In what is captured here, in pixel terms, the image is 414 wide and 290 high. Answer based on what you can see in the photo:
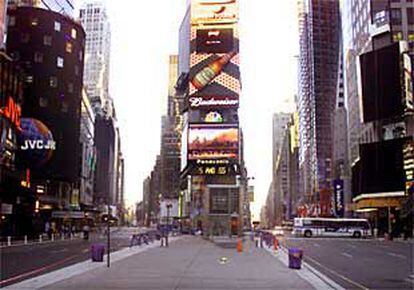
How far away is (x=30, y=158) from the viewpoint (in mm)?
81500

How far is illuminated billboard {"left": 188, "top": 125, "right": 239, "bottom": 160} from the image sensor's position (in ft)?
457

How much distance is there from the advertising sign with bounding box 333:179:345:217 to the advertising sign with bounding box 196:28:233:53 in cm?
4304

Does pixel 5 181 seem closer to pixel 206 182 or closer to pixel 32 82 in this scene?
pixel 32 82

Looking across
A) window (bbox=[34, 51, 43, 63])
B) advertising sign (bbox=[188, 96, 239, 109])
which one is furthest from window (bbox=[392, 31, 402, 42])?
window (bbox=[34, 51, 43, 63])

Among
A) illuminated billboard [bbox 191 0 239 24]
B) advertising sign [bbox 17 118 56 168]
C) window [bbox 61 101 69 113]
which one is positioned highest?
illuminated billboard [bbox 191 0 239 24]

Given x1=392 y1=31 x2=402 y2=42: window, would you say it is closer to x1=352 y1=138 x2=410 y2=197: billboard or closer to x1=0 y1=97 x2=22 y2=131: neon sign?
x1=352 y1=138 x2=410 y2=197: billboard

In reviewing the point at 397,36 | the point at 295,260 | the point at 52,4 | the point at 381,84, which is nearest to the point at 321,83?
the point at 397,36

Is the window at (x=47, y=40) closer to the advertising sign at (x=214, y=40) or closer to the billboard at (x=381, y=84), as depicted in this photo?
the billboard at (x=381, y=84)

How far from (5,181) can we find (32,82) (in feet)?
109

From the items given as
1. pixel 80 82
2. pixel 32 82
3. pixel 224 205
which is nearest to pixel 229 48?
pixel 224 205

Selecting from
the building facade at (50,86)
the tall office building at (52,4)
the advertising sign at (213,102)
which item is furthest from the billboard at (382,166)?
the tall office building at (52,4)

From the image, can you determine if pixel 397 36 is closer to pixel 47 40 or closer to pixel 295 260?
pixel 47 40

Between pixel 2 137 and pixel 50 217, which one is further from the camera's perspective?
pixel 50 217

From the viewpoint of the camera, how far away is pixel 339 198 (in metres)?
134
